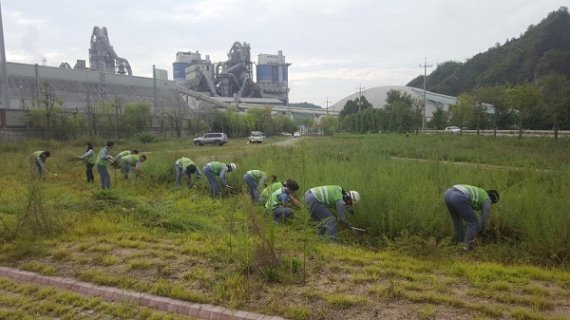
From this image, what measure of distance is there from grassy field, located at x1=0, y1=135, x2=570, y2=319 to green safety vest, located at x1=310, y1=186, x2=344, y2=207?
0.45 m

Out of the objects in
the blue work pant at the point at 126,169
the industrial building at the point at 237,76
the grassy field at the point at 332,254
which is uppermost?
the industrial building at the point at 237,76

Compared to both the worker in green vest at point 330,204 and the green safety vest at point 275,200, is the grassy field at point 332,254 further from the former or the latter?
the green safety vest at point 275,200

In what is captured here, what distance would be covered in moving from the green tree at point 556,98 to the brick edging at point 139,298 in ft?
92.0

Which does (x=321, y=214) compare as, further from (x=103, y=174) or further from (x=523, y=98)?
(x=523, y=98)

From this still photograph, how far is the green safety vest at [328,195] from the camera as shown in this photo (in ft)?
20.0

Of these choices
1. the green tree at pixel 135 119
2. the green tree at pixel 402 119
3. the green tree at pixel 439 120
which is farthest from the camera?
the green tree at pixel 439 120

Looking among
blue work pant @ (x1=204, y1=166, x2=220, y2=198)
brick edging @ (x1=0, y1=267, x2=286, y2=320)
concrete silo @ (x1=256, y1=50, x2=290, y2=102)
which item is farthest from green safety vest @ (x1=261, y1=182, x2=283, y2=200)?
concrete silo @ (x1=256, y1=50, x2=290, y2=102)

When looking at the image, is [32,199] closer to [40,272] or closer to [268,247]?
[40,272]

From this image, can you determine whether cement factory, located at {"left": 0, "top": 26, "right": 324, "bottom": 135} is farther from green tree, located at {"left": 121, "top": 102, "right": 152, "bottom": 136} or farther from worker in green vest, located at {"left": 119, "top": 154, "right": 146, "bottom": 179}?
worker in green vest, located at {"left": 119, "top": 154, "right": 146, "bottom": 179}

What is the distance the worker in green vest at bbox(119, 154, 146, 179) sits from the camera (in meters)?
12.0

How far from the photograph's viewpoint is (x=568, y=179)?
6727 mm

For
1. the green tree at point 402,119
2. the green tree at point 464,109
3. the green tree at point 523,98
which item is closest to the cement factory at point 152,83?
the green tree at point 402,119

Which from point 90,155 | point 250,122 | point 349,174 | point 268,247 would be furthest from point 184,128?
point 268,247

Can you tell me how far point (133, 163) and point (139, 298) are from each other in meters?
8.57
